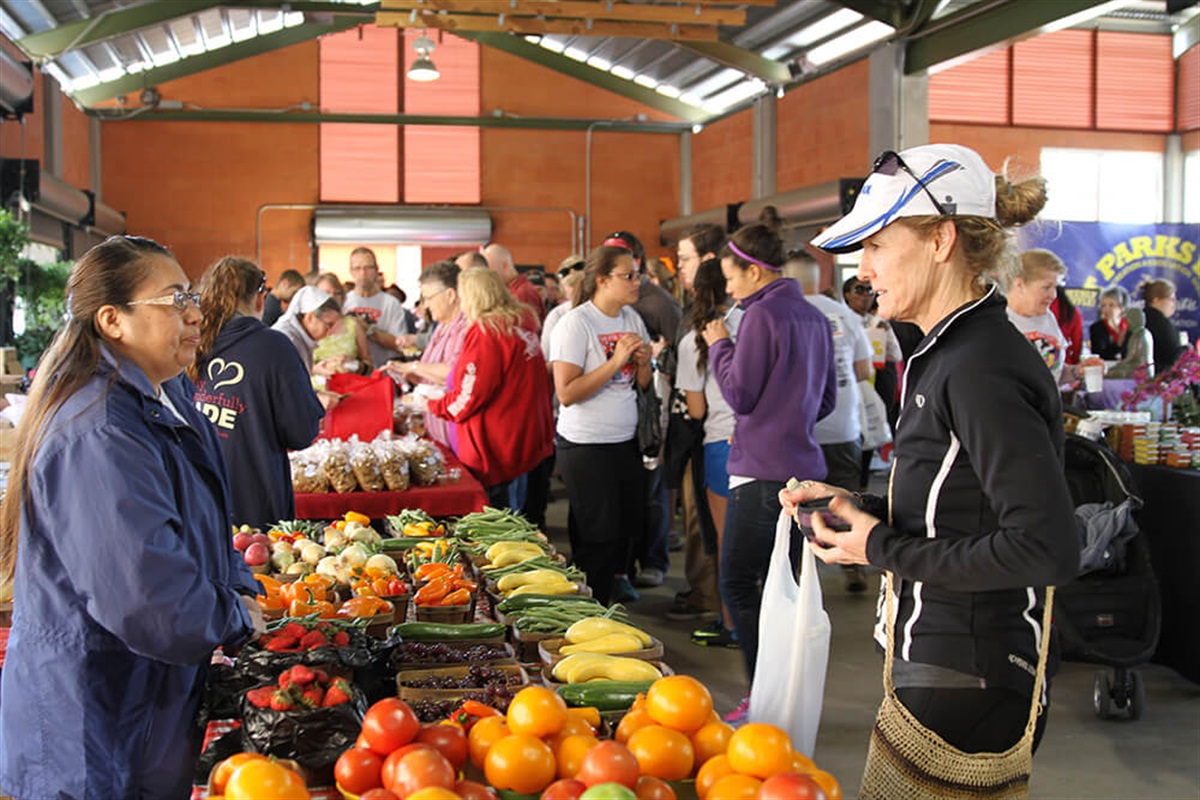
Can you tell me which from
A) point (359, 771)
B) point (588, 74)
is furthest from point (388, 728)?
point (588, 74)

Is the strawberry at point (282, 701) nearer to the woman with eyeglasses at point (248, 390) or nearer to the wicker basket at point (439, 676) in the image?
the wicker basket at point (439, 676)

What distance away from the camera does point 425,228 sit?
16.8 metres

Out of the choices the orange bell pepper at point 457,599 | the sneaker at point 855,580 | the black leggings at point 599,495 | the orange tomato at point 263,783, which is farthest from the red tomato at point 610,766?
the sneaker at point 855,580

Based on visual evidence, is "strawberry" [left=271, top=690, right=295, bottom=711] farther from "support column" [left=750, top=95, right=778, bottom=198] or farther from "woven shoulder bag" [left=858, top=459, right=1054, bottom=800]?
"support column" [left=750, top=95, right=778, bottom=198]

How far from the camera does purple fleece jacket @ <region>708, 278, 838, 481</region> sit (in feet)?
12.3

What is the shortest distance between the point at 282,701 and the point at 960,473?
1.06 metres

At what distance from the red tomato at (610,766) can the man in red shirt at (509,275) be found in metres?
4.96

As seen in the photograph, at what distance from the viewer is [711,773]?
1.59 meters

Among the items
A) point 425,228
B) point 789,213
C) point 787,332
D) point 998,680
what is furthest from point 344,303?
point 425,228

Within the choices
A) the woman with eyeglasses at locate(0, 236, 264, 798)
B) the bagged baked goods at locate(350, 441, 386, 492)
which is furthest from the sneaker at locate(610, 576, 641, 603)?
the woman with eyeglasses at locate(0, 236, 264, 798)

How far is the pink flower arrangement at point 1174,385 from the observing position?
16.4ft

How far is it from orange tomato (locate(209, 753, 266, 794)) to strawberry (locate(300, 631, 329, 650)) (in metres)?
0.43

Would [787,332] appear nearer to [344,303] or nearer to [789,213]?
[344,303]

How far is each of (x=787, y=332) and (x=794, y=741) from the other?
6.63ft
